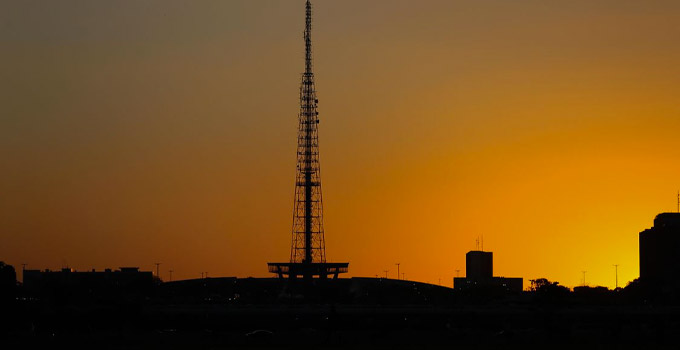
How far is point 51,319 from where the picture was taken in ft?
647

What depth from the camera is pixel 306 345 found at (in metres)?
142

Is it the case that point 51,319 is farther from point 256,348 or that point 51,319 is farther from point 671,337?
point 671,337

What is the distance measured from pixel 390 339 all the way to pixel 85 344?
3682 cm

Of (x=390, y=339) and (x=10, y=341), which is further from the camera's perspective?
(x=390, y=339)

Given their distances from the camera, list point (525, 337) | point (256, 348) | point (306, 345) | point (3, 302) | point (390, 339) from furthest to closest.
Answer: point (3, 302) < point (525, 337) < point (390, 339) < point (306, 345) < point (256, 348)

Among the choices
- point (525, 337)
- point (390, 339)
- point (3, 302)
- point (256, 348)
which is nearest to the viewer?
point (256, 348)

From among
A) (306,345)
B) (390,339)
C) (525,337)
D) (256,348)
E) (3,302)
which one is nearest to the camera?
(256,348)

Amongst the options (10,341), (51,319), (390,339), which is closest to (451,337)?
(390,339)

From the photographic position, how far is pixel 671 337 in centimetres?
16562

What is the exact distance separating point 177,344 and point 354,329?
57277 mm

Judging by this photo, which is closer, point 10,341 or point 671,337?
point 10,341

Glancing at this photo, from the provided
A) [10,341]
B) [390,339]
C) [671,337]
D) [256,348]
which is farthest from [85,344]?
[671,337]

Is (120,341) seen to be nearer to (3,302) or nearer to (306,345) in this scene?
(306,345)

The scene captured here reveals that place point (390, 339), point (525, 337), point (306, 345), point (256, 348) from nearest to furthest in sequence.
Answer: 1. point (256, 348)
2. point (306, 345)
3. point (390, 339)
4. point (525, 337)
